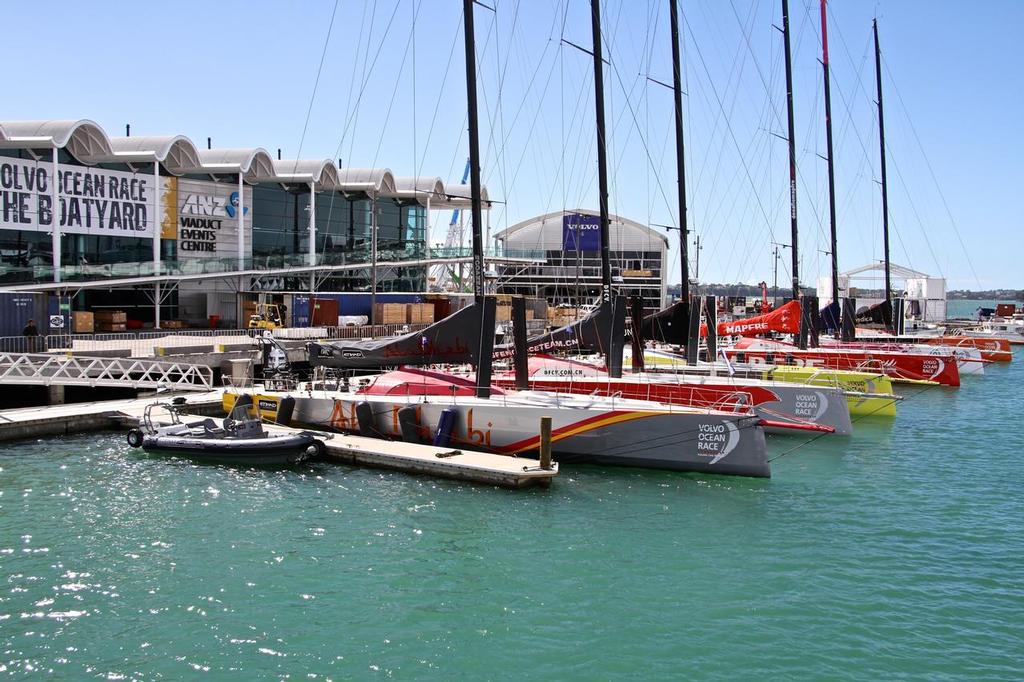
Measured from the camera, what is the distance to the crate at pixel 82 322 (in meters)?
37.3

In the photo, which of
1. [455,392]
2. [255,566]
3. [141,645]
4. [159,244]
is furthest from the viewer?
[159,244]

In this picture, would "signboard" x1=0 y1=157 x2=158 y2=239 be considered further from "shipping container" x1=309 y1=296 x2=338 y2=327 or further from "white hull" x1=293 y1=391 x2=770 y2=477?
"white hull" x1=293 y1=391 x2=770 y2=477

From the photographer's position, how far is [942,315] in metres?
105

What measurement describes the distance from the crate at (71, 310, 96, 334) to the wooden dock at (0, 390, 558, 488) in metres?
9.51

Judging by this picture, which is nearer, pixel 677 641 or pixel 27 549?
pixel 677 641

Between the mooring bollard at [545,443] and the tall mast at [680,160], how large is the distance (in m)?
11.0

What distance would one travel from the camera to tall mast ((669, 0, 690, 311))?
2962 cm

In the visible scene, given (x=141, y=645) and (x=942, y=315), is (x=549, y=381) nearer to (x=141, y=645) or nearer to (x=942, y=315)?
(x=141, y=645)

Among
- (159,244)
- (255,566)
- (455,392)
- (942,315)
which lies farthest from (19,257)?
(942,315)

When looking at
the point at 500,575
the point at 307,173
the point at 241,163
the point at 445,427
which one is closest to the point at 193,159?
the point at 241,163

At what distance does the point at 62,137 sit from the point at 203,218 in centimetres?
941

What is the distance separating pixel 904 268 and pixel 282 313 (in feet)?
313

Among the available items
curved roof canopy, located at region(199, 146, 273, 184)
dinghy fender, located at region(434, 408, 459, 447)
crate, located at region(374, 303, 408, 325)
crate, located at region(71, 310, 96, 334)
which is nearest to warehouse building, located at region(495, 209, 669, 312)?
crate, located at region(374, 303, 408, 325)

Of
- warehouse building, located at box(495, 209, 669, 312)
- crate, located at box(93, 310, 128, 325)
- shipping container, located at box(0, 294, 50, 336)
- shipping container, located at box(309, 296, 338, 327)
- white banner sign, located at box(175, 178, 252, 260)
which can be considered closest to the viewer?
shipping container, located at box(0, 294, 50, 336)
